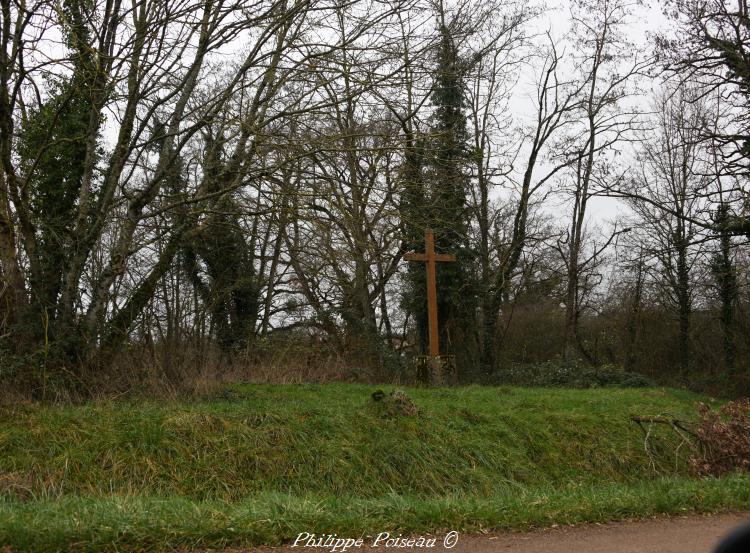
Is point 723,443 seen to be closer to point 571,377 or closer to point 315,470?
point 315,470

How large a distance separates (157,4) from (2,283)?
5.79 metres

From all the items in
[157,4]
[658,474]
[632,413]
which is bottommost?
[658,474]

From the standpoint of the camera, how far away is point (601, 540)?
6.02 metres

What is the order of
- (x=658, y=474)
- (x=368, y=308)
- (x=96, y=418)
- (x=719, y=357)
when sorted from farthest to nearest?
(x=719, y=357)
(x=368, y=308)
(x=658, y=474)
(x=96, y=418)

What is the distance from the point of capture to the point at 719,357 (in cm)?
2936

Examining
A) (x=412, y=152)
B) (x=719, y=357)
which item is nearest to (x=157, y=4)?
(x=412, y=152)

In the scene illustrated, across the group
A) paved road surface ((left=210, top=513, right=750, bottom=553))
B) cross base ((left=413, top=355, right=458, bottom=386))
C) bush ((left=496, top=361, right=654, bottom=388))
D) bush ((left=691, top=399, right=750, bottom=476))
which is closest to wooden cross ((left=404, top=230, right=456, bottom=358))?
cross base ((left=413, top=355, right=458, bottom=386))

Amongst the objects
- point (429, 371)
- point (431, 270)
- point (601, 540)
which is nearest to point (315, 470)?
point (601, 540)

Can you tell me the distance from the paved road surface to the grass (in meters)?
0.19

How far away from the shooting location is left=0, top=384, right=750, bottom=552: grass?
5.75 metres

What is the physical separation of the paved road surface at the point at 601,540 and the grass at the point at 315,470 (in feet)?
0.62

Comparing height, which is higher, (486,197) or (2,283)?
(486,197)

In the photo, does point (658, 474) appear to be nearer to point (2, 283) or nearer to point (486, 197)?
point (2, 283)

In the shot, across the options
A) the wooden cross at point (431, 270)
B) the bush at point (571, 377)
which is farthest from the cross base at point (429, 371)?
the bush at point (571, 377)
